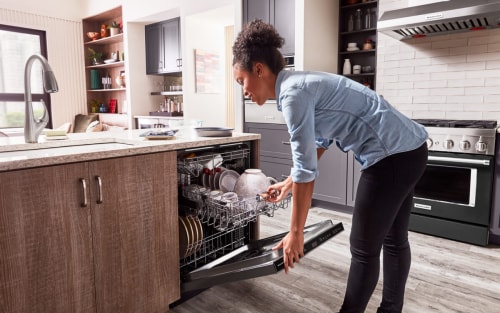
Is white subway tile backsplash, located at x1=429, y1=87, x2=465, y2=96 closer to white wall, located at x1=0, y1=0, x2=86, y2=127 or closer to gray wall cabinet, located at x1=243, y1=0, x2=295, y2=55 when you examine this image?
gray wall cabinet, located at x1=243, y1=0, x2=295, y2=55

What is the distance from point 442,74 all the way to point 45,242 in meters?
3.07

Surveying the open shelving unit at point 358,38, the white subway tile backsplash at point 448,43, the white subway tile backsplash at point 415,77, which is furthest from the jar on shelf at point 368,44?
the white subway tile backsplash at point 448,43

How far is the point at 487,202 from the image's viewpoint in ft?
8.03

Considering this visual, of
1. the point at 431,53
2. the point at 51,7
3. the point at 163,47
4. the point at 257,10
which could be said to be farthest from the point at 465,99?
the point at 51,7

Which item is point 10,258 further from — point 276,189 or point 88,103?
point 88,103

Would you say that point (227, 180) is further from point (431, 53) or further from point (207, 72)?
point (207, 72)

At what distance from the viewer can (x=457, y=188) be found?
2.57 m

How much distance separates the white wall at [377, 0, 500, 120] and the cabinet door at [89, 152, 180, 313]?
2.48 meters

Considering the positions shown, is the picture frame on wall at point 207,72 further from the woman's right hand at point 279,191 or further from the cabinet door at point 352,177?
the woman's right hand at point 279,191

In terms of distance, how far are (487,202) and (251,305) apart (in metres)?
1.81

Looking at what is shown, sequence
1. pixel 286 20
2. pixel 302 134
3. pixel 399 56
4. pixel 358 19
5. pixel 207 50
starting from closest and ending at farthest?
pixel 302 134 < pixel 399 56 < pixel 286 20 < pixel 358 19 < pixel 207 50

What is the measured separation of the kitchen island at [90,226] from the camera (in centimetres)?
111

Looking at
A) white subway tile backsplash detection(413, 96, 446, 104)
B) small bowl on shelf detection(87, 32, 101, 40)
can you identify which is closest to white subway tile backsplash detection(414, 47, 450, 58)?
white subway tile backsplash detection(413, 96, 446, 104)

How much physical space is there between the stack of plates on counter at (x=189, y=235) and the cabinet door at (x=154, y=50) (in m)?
4.24
